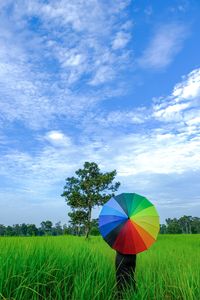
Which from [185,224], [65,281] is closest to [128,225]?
[65,281]

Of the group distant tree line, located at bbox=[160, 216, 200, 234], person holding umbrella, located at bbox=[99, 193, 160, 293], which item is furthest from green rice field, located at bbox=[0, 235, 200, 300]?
distant tree line, located at bbox=[160, 216, 200, 234]

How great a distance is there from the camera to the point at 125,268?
227 inches

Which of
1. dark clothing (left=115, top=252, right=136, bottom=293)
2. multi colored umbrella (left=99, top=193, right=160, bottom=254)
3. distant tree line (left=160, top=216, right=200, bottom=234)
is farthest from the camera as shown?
distant tree line (left=160, top=216, right=200, bottom=234)

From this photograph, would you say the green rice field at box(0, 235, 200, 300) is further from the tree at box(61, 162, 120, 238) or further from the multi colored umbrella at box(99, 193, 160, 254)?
the tree at box(61, 162, 120, 238)

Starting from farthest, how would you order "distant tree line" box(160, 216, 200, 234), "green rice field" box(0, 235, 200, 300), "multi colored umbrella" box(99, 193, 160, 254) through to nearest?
"distant tree line" box(160, 216, 200, 234) < "multi colored umbrella" box(99, 193, 160, 254) < "green rice field" box(0, 235, 200, 300)

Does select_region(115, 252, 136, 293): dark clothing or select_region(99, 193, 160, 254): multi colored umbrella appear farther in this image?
select_region(115, 252, 136, 293): dark clothing

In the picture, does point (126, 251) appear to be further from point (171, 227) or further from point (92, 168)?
point (171, 227)

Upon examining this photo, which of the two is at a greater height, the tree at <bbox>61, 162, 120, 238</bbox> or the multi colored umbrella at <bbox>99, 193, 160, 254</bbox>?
the tree at <bbox>61, 162, 120, 238</bbox>

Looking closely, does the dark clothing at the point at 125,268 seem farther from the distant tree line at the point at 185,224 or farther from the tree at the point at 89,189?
the distant tree line at the point at 185,224

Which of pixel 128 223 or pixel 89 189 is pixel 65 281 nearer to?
pixel 128 223

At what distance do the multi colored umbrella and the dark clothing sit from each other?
220 mm

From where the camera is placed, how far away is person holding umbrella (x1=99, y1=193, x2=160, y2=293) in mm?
5434

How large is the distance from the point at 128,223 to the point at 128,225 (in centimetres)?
3

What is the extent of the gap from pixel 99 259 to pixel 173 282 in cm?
185
